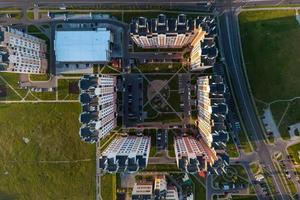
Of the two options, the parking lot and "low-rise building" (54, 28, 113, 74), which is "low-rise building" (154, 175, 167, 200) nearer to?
the parking lot

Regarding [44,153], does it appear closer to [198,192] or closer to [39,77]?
[39,77]

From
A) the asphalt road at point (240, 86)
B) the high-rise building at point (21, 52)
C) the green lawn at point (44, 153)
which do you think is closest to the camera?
the high-rise building at point (21, 52)

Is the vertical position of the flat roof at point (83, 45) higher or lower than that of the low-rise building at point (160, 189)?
higher

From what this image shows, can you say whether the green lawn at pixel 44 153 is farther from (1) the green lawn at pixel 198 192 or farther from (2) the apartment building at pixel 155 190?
(1) the green lawn at pixel 198 192

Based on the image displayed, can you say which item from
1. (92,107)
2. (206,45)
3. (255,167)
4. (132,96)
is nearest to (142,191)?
(92,107)

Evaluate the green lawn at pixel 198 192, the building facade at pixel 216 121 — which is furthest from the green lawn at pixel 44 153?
the building facade at pixel 216 121

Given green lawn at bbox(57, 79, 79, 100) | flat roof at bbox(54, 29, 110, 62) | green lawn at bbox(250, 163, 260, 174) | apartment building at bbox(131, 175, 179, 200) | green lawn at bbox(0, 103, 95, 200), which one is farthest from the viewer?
green lawn at bbox(57, 79, 79, 100)

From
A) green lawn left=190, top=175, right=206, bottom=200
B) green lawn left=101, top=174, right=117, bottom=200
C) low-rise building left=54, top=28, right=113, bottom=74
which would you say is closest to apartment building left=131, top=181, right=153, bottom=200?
green lawn left=101, top=174, right=117, bottom=200

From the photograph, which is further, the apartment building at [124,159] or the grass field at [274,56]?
the grass field at [274,56]
